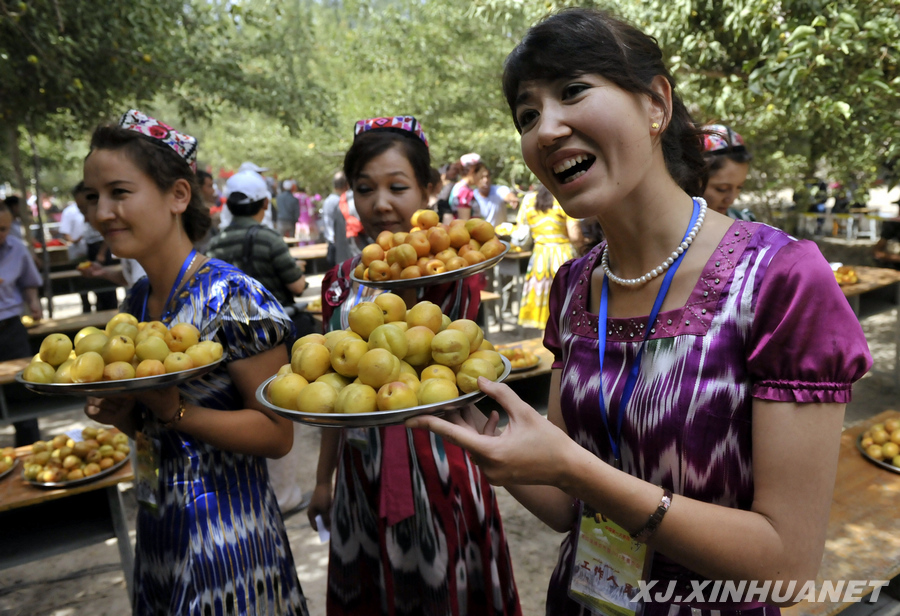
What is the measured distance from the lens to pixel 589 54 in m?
1.24

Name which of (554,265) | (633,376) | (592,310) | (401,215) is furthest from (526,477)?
(554,265)

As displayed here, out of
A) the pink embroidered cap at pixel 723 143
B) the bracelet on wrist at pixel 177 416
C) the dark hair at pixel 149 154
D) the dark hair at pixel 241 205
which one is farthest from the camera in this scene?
the dark hair at pixel 241 205

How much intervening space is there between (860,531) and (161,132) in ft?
9.52

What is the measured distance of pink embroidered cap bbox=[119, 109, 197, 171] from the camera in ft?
6.86

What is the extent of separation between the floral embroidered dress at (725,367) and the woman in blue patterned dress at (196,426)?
112 centimetres

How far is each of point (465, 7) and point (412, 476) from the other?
1778cm

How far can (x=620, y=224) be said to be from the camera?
4.53 ft

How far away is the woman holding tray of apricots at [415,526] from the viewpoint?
211cm

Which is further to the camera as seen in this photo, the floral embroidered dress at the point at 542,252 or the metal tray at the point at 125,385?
the floral embroidered dress at the point at 542,252

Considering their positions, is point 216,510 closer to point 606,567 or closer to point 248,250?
point 606,567

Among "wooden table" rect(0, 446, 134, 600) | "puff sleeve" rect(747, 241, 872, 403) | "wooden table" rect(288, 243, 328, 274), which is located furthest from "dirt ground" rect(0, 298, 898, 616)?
"wooden table" rect(288, 243, 328, 274)

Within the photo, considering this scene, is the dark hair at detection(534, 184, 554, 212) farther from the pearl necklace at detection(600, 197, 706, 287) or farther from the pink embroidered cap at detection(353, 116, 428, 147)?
the pearl necklace at detection(600, 197, 706, 287)

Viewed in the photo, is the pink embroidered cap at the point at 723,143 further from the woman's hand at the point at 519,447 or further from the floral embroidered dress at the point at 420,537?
the woman's hand at the point at 519,447

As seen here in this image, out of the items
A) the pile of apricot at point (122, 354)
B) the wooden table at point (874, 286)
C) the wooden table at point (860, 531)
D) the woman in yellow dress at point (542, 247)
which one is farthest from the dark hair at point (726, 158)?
the woman in yellow dress at point (542, 247)
